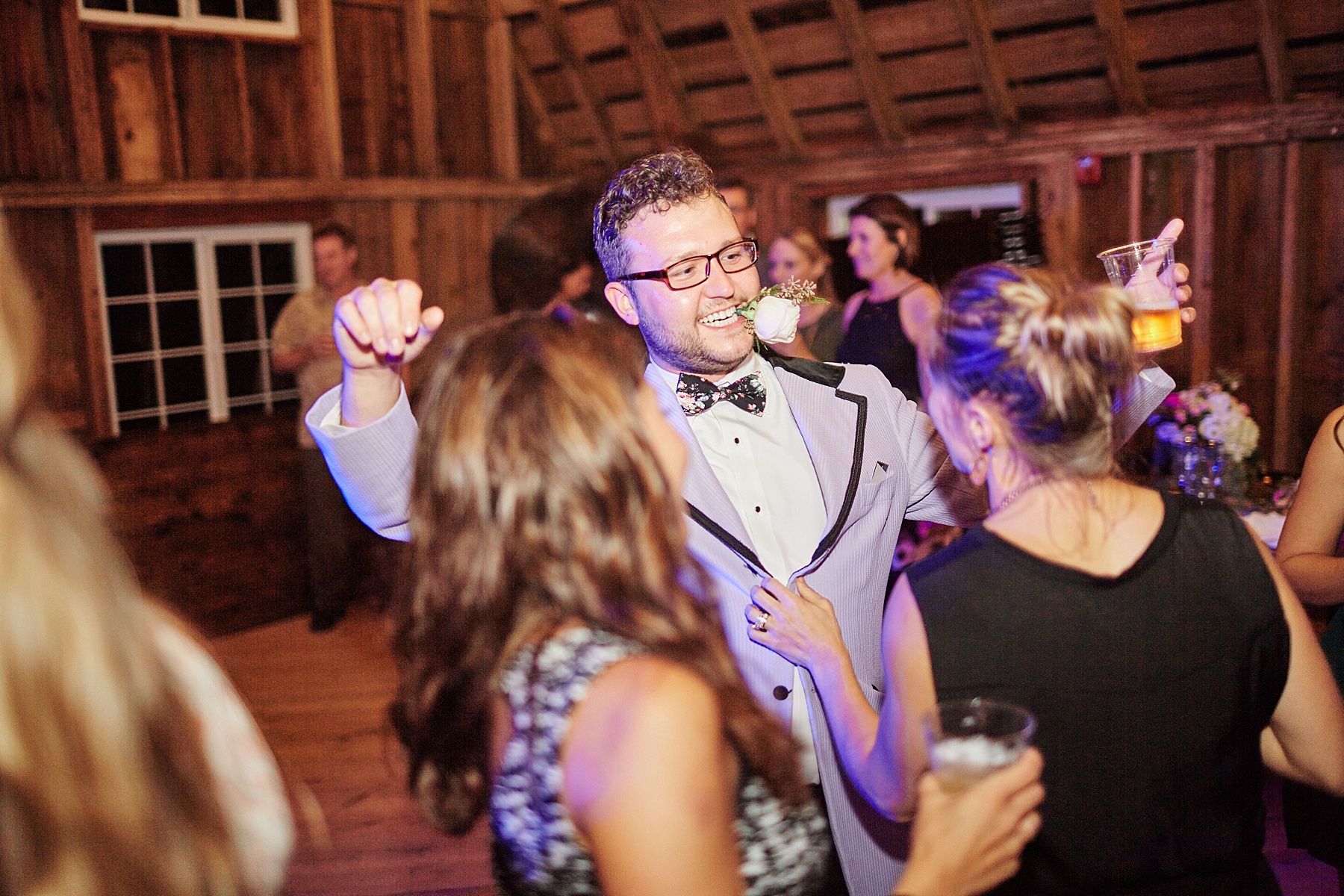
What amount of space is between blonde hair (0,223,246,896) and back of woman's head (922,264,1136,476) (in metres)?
1.06

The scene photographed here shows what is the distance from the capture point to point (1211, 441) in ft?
12.2

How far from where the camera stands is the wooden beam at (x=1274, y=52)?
4.57m

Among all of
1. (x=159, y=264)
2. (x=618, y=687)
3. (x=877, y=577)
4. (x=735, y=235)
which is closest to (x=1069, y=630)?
(x=618, y=687)

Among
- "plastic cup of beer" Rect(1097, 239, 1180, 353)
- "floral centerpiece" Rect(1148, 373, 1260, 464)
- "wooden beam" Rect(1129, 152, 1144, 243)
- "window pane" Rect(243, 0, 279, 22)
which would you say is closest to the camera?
"plastic cup of beer" Rect(1097, 239, 1180, 353)

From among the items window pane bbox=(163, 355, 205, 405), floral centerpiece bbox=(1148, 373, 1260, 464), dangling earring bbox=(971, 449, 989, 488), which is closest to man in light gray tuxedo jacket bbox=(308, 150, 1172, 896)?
dangling earring bbox=(971, 449, 989, 488)

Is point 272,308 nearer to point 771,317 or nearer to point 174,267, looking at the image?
point 174,267

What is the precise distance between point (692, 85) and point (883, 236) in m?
2.54

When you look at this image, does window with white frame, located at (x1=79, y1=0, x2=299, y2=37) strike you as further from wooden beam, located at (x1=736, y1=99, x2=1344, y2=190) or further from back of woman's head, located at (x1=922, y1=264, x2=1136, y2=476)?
back of woman's head, located at (x1=922, y1=264, x2=1136, y2=476)

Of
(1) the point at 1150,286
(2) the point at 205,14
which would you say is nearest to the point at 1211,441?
(1) the point at 1150,286

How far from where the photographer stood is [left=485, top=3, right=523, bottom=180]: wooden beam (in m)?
7.14

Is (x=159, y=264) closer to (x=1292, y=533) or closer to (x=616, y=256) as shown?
(x=616, y=256)

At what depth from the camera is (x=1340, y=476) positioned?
2016 mm

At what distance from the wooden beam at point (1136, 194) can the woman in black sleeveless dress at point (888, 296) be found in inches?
53.2

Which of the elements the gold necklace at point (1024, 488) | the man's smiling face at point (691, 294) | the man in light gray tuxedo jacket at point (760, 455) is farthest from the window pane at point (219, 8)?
the gold necklace at point (1024, 488)
